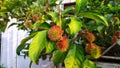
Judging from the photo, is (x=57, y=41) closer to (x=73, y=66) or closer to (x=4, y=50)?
(x=73, y=66)

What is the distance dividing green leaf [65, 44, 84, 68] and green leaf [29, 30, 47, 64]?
0.15 metres

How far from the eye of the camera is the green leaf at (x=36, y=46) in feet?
3.67

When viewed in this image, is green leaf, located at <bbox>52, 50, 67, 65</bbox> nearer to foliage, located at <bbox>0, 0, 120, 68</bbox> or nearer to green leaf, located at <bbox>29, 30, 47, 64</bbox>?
foliage, located at <bbox>0, 0, 120, 68</bbox>

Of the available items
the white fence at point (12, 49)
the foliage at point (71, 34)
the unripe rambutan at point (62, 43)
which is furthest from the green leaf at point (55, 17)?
the white fence at point (12, 49)

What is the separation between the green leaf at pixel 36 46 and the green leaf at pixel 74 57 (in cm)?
15

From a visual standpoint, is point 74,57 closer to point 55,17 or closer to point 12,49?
point 55,17

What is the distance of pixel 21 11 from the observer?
1859 mm

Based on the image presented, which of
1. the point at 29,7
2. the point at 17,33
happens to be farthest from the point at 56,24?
the point at 17,33

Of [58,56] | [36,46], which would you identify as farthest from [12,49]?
[36,46]

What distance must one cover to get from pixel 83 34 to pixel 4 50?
117 inches

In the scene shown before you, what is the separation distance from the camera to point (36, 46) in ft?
3.70

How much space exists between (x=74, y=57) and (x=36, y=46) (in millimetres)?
208

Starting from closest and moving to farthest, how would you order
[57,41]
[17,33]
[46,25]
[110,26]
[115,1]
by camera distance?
[57,41] → [46,25] → [110,26] → [115,1] → [17,33]

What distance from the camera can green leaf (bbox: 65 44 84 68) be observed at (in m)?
1.21
